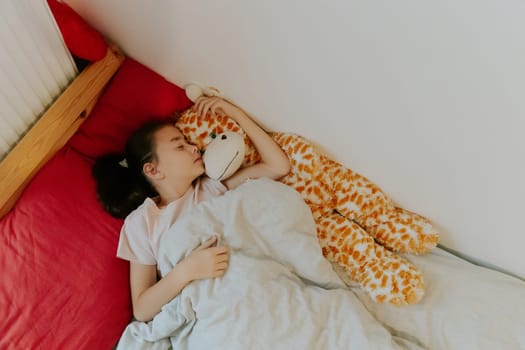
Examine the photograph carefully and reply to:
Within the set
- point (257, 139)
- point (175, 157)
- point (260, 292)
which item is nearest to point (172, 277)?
point (260, 292)

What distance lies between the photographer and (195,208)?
3.61 ft

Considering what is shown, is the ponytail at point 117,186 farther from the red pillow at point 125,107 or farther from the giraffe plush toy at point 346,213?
the giraffe plush toy at point 346,213

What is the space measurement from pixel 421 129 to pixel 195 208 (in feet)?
1.95

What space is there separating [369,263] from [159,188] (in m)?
0.62

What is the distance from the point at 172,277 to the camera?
1.01m

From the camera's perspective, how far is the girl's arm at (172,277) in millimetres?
995

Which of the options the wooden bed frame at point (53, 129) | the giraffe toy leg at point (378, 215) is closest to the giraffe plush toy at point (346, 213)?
the giraffe toy leg at point (378, 215)

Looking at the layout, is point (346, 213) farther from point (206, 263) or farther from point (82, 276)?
point (82, 276)

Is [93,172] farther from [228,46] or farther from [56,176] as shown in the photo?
[228,46]

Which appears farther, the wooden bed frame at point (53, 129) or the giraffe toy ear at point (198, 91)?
the giraffe toy ear at point (198, 91)

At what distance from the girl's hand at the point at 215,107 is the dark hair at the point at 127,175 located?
0.10 m

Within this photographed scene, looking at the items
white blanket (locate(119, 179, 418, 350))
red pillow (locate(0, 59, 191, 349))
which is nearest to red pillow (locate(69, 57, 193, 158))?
red pillow (locate(0, 59, 191, 349))

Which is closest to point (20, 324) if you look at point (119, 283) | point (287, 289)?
point (119, 283)

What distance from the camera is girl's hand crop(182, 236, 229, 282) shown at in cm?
99
